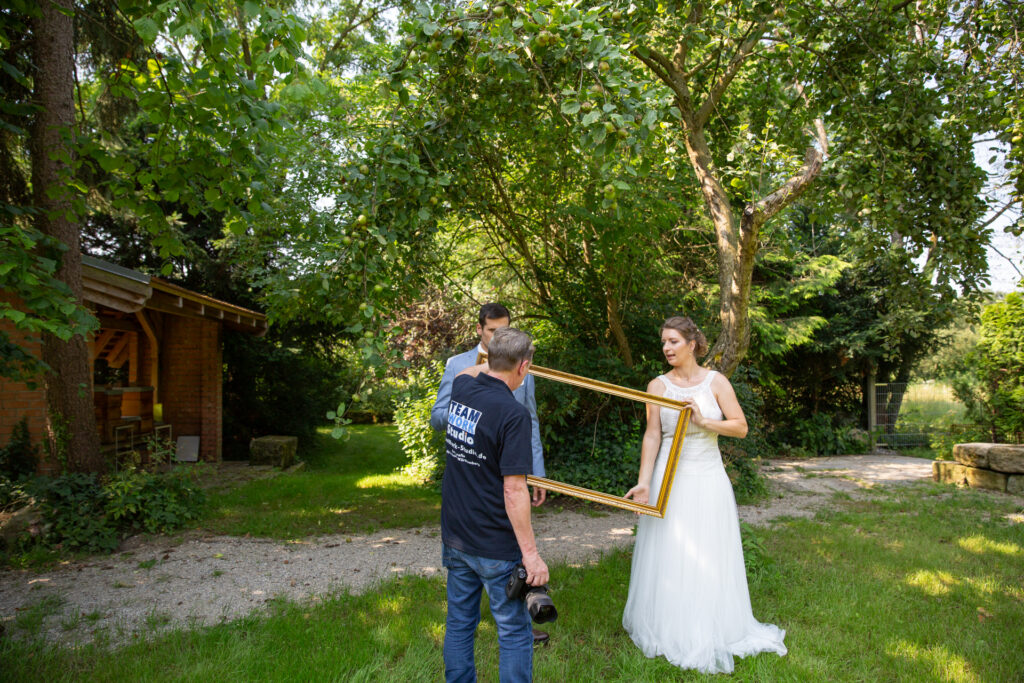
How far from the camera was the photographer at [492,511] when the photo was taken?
2.53 meters

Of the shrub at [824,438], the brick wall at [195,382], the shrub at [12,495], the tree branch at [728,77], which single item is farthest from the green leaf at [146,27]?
the shrub at [824,438]

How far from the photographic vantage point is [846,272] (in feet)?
48.9

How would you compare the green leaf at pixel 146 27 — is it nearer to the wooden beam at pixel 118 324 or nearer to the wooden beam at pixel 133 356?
the wooden beam at pixel 118 324

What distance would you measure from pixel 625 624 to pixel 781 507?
5.01 m

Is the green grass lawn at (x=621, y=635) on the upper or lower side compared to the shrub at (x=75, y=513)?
lower

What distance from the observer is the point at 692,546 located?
3637 millimetres

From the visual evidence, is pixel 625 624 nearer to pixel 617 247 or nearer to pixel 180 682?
pixel 180 682

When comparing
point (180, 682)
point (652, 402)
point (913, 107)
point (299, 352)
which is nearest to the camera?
point (180, 682)

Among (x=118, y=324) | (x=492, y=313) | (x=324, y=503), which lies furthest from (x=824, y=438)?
(x=118, y=324)

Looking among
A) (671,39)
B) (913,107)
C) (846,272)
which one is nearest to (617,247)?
(671,39)

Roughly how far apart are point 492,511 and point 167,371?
11325mm

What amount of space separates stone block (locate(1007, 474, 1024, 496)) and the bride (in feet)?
25.0

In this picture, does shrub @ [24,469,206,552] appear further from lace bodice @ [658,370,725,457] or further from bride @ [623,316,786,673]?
lace bodice @ [658,370,725,457]

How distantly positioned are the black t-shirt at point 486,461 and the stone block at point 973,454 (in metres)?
9.88
